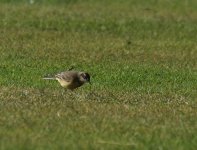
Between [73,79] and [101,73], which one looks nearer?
[73,79]

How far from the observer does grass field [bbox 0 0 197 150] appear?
12.0 metres

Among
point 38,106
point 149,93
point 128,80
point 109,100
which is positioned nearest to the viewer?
point 38,106

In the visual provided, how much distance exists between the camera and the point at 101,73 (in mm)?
18797

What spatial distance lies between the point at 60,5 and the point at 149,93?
17.7 m

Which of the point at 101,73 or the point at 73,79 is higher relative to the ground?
the point at 73,79

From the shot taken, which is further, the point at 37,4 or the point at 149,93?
the point at 37,4

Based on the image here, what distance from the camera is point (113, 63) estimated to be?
67.8 ft

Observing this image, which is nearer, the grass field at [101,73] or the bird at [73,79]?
the grass field at [101,73]

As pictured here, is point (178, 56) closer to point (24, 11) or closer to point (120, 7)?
point (24, 11)

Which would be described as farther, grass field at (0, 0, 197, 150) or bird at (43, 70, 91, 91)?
bird at (43, 70, 91, 91)

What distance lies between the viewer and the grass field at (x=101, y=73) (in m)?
12.0

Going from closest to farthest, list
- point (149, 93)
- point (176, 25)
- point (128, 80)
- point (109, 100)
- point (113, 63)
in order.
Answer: point (109, 100) < point (149, 93) < point (128, 80) < point (113, 63) < point (176, 25)

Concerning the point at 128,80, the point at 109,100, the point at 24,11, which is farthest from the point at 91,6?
the point at 109,100

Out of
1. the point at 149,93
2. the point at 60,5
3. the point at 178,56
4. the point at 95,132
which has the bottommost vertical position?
the point at 60,5
